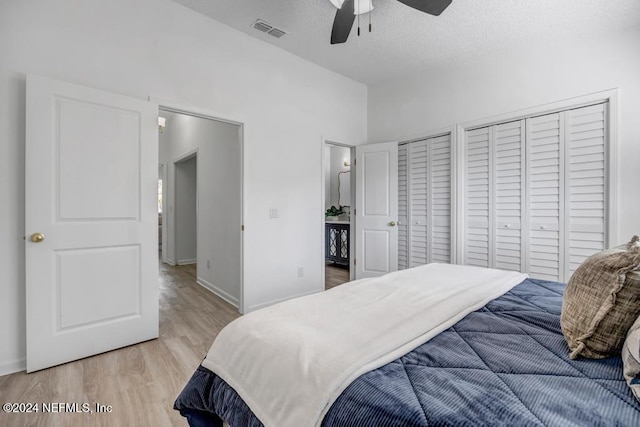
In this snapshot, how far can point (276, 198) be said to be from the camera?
10.8 ft

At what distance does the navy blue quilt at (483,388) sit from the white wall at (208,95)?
2018mm

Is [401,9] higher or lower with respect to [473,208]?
higher

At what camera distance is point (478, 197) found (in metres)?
3.31

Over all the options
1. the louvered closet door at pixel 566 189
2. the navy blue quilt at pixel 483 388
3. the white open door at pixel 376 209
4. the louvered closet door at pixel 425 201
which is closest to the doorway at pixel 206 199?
the white open door at pixel 376 209

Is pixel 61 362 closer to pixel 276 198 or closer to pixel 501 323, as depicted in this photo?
pixel 276 198

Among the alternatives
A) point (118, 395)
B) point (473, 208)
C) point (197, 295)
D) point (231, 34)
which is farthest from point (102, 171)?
point (473, 208)

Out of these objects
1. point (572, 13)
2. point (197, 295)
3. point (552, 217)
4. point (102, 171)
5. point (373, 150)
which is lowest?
point (197, 295)

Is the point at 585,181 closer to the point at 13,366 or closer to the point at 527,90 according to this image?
the point at 527,90

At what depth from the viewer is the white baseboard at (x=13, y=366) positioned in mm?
1896

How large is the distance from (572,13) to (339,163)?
4237 millimetres

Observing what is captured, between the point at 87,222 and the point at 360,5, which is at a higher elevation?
the point at 360,5

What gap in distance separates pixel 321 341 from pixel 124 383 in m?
1.64

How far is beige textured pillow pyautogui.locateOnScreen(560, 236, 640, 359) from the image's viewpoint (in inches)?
32.3

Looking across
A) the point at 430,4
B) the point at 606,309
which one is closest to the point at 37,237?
the point at 606,309
